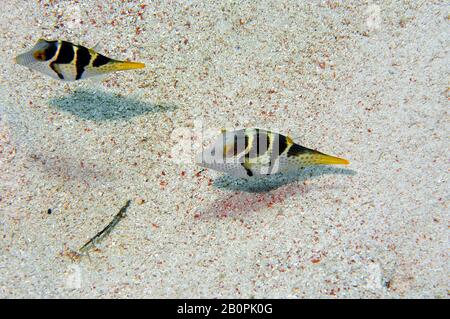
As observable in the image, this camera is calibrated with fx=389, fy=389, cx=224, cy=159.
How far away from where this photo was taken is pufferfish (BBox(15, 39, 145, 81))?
321cm

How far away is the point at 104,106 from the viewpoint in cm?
412

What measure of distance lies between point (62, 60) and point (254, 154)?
5.87 feet

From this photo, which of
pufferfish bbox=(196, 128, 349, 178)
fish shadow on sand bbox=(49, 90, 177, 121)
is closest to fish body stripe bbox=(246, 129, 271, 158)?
pufferfish bbox=(196, 128, 349, 178)

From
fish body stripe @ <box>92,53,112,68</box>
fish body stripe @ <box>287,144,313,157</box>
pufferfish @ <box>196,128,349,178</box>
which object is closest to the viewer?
pufferfish @ <box>196,128,349,178</box>

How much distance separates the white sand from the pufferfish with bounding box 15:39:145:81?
75cm

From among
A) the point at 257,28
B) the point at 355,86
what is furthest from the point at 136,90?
the point at 355,86

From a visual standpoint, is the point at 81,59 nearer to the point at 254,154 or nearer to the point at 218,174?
the point at 218,174

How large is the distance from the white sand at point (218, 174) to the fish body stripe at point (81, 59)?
79cm

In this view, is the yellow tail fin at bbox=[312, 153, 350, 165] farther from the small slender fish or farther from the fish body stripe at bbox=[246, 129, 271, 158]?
the small slender fish

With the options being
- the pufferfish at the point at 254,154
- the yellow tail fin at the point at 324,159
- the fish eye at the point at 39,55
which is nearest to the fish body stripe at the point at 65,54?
the fish eye at the point at 39,55

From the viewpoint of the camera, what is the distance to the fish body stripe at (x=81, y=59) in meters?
3.26

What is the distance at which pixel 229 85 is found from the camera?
13.6 feet

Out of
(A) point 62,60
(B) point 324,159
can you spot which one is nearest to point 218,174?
(B) point 324,159
